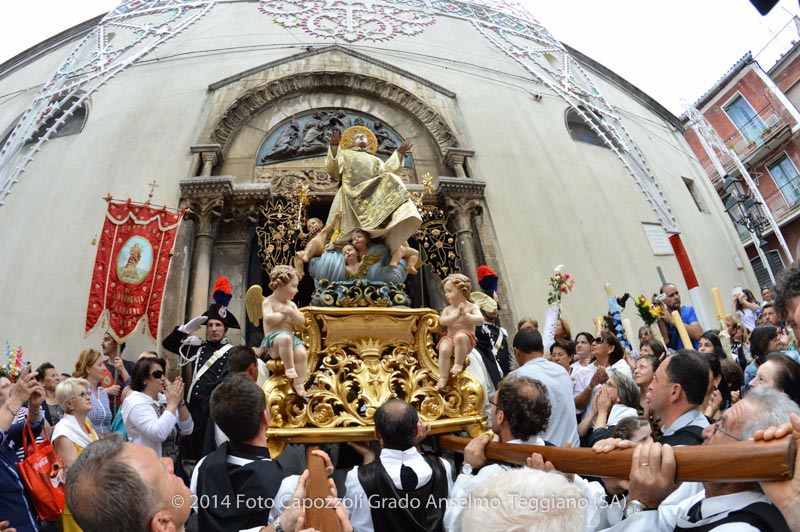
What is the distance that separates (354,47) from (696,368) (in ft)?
41.3

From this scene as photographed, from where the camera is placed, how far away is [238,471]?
244 cm

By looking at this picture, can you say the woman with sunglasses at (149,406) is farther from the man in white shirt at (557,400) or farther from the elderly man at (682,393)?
the elderly man at (682,393)

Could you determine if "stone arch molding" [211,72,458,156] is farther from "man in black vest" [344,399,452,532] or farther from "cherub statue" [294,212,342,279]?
"man in black vest" [344,399,452,532]

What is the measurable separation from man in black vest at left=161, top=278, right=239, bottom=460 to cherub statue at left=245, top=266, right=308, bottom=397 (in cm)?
87

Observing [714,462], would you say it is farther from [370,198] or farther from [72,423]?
[370,198]

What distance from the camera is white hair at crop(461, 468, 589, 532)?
1447mm

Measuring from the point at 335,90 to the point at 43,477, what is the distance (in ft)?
34.6

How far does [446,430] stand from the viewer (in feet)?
13.8

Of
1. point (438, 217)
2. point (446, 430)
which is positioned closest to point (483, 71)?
point (438, 217)

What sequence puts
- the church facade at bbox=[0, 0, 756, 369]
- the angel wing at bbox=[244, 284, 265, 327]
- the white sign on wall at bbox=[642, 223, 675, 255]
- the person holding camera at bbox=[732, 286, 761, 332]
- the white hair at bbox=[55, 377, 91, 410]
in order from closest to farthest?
the white hair at bbox=[55, 377, 91, 410]
the angel wing at bbox=[244, 284, 265, 327]
the person holding camera at bbox=[732, 286, 761, 332]
the church facade at bbox=[0, 0, 756, 369]
the white sign on wall at bbox=[642, 223, 675, 255]

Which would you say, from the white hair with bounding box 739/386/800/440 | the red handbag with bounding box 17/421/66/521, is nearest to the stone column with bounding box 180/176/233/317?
the red handbag with bounding box 17/421/66/521

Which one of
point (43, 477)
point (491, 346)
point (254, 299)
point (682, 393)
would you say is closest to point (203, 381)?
point (254, 299)

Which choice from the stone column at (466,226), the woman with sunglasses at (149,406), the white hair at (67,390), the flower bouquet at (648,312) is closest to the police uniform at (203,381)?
the woman with sunglasses at (149,406)

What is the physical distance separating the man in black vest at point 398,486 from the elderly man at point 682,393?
1.15m
